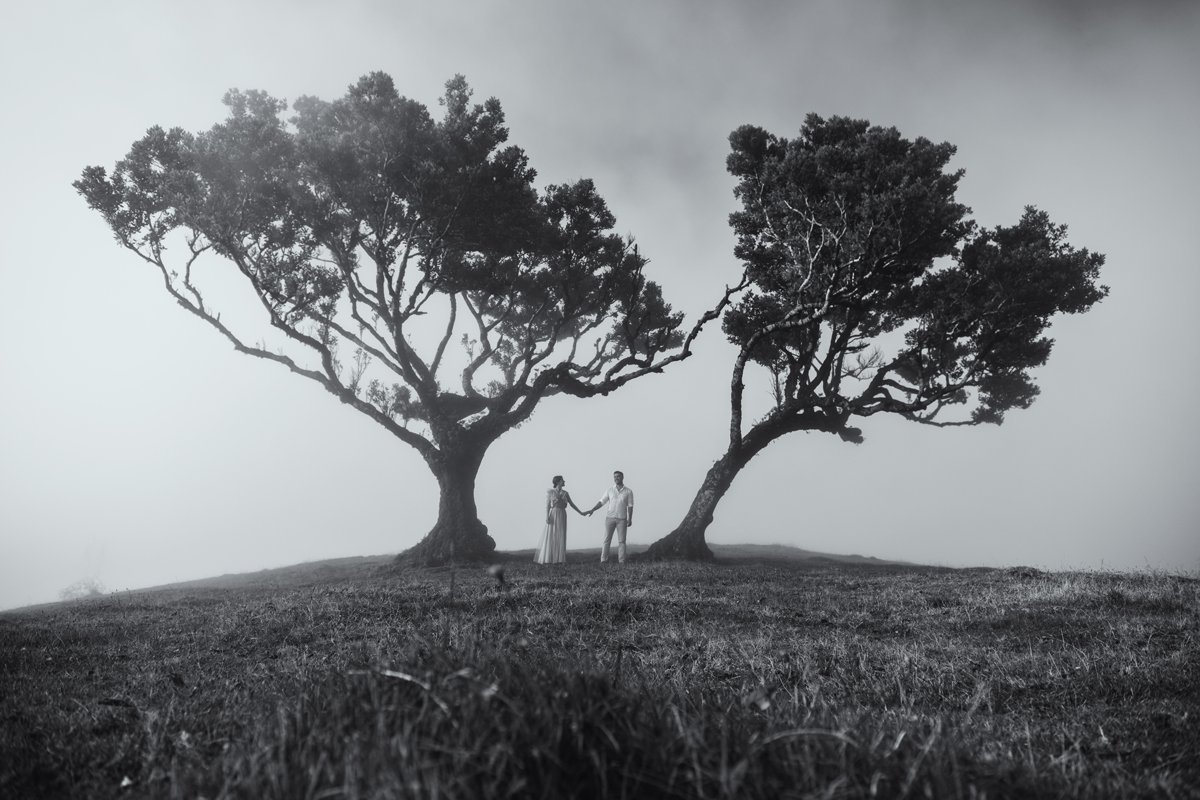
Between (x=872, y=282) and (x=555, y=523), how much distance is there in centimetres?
1152

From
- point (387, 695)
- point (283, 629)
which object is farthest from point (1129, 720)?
point (283, 629)

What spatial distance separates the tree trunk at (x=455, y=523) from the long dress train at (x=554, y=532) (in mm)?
1690

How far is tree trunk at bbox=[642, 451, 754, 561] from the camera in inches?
757

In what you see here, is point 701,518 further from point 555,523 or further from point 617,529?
point 555,523

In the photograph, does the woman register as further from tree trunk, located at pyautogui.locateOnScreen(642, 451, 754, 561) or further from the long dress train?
tree trunk, located at pyautogui.locateOnScreen(642, 451, 754, 561)

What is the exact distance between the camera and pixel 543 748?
213cm

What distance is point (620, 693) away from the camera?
282cm

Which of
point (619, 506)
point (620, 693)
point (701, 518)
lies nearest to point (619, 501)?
point (619, 506)

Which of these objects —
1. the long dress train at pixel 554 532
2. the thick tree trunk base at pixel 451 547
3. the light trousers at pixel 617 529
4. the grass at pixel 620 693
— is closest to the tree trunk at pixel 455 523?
the thick tree trunk base at pixel 451 547

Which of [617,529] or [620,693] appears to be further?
[617,529]

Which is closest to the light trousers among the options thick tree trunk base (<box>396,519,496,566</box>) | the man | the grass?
the man

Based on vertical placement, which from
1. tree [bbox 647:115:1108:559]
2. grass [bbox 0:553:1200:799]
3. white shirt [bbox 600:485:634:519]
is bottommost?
grass [bbox 0:553:1200:799]

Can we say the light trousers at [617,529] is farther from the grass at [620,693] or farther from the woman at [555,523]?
the grass at [620,693]

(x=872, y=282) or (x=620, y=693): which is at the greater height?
(x=872, y=282)
